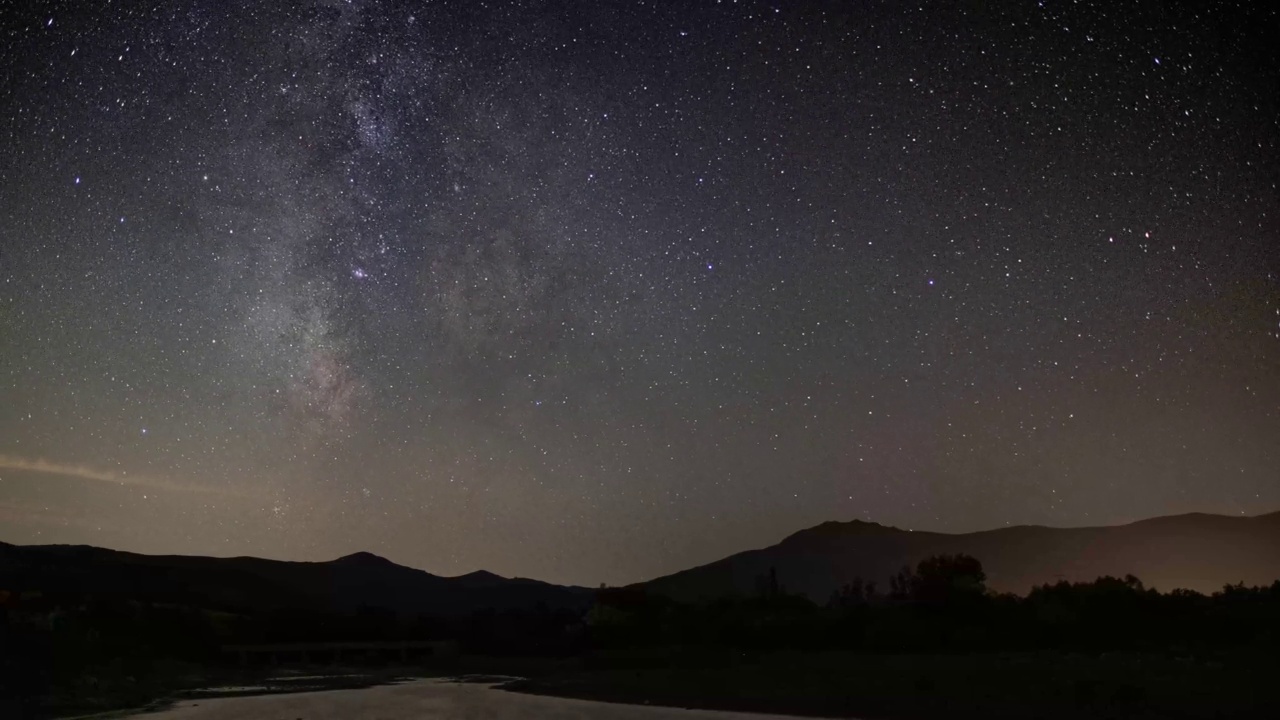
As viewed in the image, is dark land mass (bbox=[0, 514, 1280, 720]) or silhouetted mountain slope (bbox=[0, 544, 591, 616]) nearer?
dark land mass (bbox=[0, 514, 1280, 720])

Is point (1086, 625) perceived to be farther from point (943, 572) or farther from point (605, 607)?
point (605, 607)

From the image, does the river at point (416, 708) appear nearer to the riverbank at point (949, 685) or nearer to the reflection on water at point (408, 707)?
the reflection on water at point (408, 707)

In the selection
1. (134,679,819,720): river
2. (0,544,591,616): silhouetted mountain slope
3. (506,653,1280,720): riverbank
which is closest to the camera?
(506,653,1280,720): riverbank

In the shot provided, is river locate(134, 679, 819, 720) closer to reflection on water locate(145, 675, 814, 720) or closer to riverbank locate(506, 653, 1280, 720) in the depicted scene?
reflection on water locate(145, 675, 814, 720)

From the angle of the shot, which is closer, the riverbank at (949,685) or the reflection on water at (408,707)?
the riverbank at (949,685)

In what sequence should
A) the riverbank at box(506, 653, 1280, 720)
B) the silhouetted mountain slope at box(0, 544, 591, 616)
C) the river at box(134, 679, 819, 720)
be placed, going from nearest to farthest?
the riverbank at box(506, 653, 1280, 720) < the river at box(134, 679, 819, 720) < the silhouetted mountain slope at box(0, 544, 591, 616)

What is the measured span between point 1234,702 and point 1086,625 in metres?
18.2

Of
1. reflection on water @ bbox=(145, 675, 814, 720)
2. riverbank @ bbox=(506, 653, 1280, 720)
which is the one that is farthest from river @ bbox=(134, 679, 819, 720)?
riverbank @ bbox=(506, 653, 1280, 720)

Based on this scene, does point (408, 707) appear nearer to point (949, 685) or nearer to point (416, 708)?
point (416, 708)

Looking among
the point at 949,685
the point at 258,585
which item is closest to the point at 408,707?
the point at 949,685

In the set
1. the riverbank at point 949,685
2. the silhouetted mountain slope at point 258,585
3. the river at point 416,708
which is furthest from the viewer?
the silhouetted mountain slope at point 258,585

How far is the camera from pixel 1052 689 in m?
29.0

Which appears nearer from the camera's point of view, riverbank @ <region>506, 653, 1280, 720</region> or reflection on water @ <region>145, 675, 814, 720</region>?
riverbank @ <region>506, 653, 1280, 720</region>

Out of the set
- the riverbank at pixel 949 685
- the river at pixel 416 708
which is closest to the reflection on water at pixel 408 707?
the river at pixel 416 708
